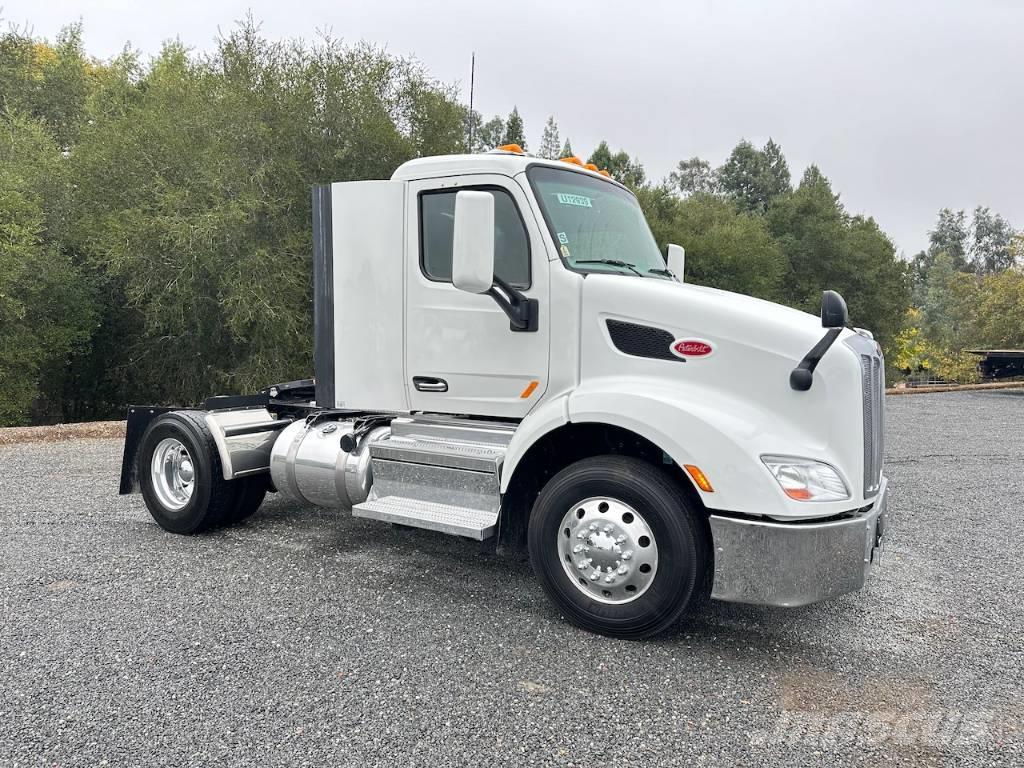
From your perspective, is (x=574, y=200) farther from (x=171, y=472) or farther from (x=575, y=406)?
(x=171, y=472)

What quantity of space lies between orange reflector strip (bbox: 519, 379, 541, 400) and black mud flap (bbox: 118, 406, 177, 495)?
317cm

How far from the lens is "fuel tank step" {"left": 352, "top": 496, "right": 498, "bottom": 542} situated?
4.05 m

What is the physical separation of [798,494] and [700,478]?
1.41 feet

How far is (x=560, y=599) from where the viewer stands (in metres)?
3.81

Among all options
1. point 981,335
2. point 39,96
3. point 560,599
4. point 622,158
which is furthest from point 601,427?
point 622,158

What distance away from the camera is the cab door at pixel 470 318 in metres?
4.09

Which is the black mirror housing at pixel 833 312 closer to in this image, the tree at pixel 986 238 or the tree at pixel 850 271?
the tree at pixel 850 271

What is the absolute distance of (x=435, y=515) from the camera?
4211mm

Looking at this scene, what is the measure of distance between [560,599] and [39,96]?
1081 inches

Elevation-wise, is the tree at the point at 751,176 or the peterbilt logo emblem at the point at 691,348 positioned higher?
the tree at the point at 751,176

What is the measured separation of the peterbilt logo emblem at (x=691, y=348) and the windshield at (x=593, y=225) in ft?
2.27

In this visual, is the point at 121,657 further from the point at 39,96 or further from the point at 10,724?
the point at 39,96

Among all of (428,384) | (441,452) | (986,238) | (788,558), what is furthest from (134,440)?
(986,238)

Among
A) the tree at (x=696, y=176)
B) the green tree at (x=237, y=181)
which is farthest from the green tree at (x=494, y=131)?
the green tree at (x=237, y=181)
